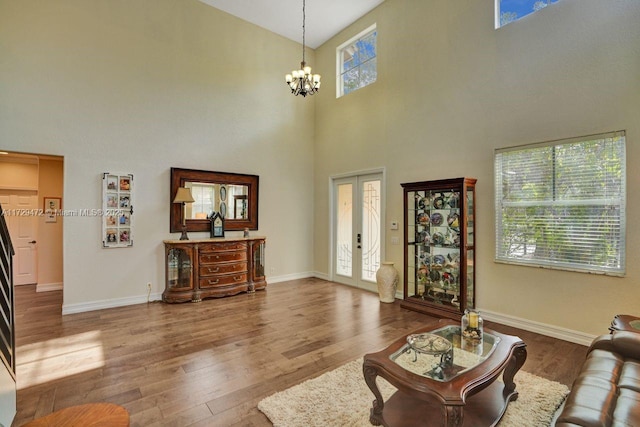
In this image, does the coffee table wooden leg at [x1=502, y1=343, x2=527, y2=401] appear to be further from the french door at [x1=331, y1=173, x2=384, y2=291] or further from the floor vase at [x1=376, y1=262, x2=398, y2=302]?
the french door at [x1=331, y1=173, x2=384, y2=291]

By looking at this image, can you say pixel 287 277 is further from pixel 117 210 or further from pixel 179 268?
pixel 117 210

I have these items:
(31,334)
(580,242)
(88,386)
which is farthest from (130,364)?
(580,242)

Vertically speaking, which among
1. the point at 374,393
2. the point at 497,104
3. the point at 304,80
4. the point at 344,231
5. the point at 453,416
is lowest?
the point at 374,393

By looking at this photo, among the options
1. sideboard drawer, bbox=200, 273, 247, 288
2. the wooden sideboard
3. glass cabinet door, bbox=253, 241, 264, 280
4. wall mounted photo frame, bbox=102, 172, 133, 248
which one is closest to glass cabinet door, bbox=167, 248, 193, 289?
the wooden sideboard

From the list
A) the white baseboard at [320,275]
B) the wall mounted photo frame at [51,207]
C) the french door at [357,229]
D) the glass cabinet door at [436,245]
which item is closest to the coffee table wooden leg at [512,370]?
the glass cabinet door at [436,245]

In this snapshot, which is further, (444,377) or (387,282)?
(387,282)

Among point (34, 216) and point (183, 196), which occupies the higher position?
point (183, 196)

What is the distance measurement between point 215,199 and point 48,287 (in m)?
3.74

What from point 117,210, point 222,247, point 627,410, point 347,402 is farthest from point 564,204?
point 117,210

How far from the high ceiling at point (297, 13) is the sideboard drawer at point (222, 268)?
4.87m

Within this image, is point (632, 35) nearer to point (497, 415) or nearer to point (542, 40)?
point (542, 40)

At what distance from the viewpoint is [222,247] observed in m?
5.43

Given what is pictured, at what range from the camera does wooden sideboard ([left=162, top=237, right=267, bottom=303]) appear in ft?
16.7

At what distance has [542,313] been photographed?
12.2 ft
